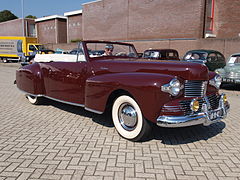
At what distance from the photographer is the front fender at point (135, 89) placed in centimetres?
295

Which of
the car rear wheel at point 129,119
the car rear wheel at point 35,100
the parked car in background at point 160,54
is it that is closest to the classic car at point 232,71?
the parked car in background at point 160,54

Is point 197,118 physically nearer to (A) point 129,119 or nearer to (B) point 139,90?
→ (B) point 139,90

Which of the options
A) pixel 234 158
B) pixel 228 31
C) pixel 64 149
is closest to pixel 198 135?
pixel 234 158

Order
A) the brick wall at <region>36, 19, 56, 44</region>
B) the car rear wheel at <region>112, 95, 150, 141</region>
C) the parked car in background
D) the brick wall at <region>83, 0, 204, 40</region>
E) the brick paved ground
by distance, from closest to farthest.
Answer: the brick paved ground → the car rear wheel at <region>112, 95, 150, 141</region> → the parked car in background → the brick wall at <region>83, 0, 204, 40</region> → the brick wall at <region>36, 19, 56, 44</region>

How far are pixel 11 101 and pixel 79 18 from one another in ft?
104

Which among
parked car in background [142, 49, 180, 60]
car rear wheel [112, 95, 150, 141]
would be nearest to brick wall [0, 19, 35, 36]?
parked car in background [142, 49, 180, 60]

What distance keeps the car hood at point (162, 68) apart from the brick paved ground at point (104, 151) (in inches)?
42.2

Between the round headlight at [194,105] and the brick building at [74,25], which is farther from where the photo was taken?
the brick building at [74,25]

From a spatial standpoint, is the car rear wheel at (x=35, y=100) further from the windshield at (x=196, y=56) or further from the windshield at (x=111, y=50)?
the windshield at (x=196, y=56)

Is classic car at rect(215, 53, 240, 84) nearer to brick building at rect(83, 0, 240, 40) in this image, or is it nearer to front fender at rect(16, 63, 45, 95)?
front fender at rect(16, 63, 45, 95)

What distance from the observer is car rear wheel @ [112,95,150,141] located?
322cm

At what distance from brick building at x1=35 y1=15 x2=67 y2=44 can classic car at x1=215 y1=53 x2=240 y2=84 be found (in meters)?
35.2

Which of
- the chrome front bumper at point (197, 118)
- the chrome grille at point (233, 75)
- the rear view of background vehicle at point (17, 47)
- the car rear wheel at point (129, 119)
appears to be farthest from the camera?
the rear view of background vehicle at point (17, 47)

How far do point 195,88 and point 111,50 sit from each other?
2.13 meters
